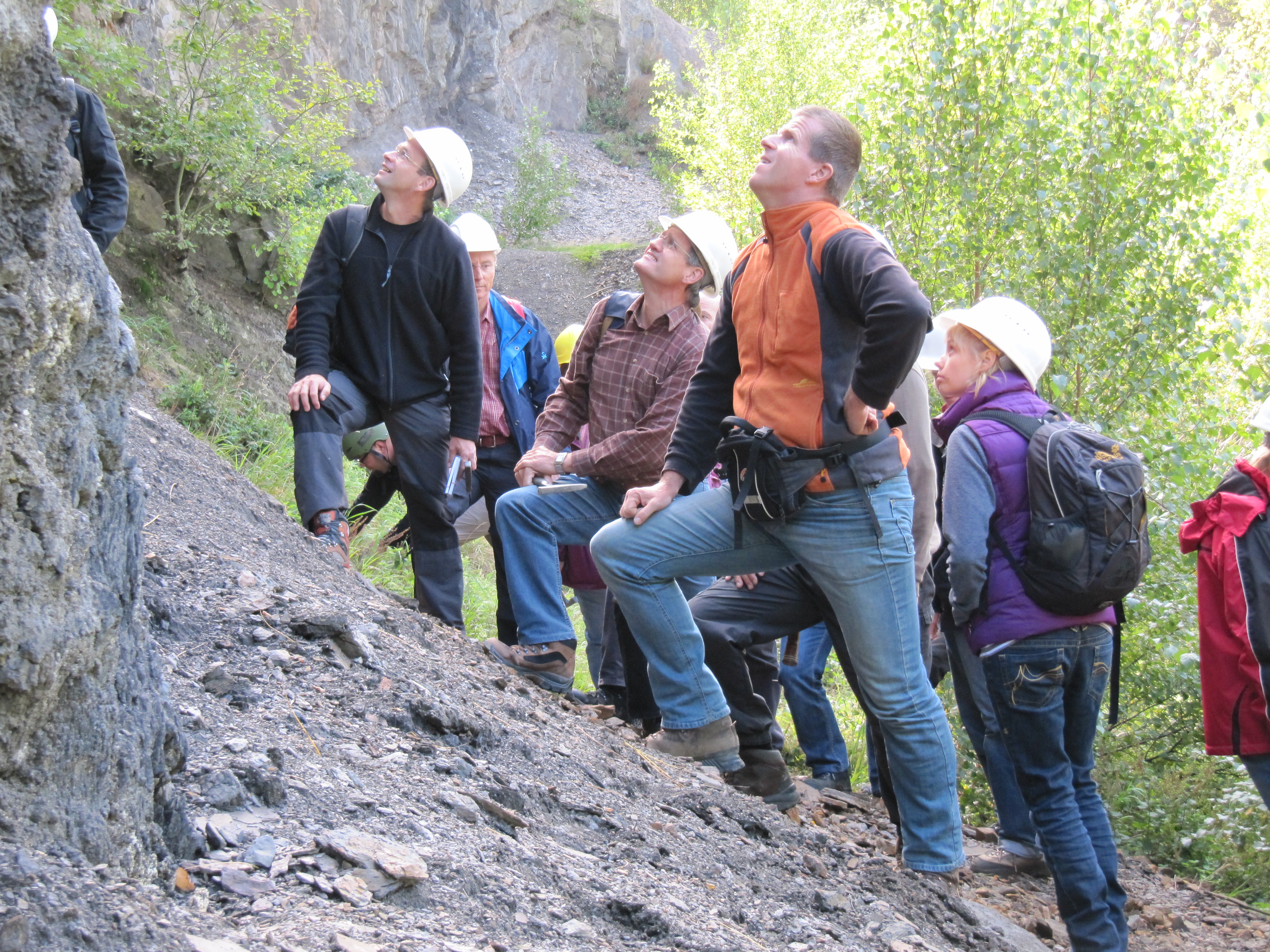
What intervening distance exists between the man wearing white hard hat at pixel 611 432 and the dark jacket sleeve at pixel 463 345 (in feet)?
1.63

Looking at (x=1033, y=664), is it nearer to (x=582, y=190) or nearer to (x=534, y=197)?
(x=534, y=197)

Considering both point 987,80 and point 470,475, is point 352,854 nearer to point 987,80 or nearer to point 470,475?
point 470,475

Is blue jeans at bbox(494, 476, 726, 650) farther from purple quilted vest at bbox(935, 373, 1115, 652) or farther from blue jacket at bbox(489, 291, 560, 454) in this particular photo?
purple quilted vest at bbox(935, 373, 1115, 652)

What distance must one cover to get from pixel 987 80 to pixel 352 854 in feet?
22.4

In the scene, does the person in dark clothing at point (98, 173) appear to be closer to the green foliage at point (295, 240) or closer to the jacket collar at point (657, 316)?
the jacket collar at point (657, 316)

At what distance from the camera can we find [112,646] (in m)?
1.90

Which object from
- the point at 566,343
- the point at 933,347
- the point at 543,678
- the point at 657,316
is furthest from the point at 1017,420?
the point at 566,343

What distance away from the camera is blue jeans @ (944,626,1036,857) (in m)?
4.34

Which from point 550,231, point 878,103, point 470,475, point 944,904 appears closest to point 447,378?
point 470,475

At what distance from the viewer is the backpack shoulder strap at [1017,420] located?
12.4ft

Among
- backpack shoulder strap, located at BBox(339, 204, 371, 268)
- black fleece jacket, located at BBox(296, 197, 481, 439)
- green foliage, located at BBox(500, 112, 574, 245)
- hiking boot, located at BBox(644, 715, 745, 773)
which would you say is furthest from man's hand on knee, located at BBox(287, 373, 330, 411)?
green foliage, located at BBox(500, 112, 574, 245)

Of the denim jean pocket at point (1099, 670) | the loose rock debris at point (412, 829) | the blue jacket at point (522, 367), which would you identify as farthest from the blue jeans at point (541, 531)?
the denim jean pocket at point (1099, 670)

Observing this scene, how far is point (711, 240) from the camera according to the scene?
15.2ft

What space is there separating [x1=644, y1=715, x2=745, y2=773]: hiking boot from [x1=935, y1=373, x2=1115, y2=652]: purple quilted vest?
2.84ft
